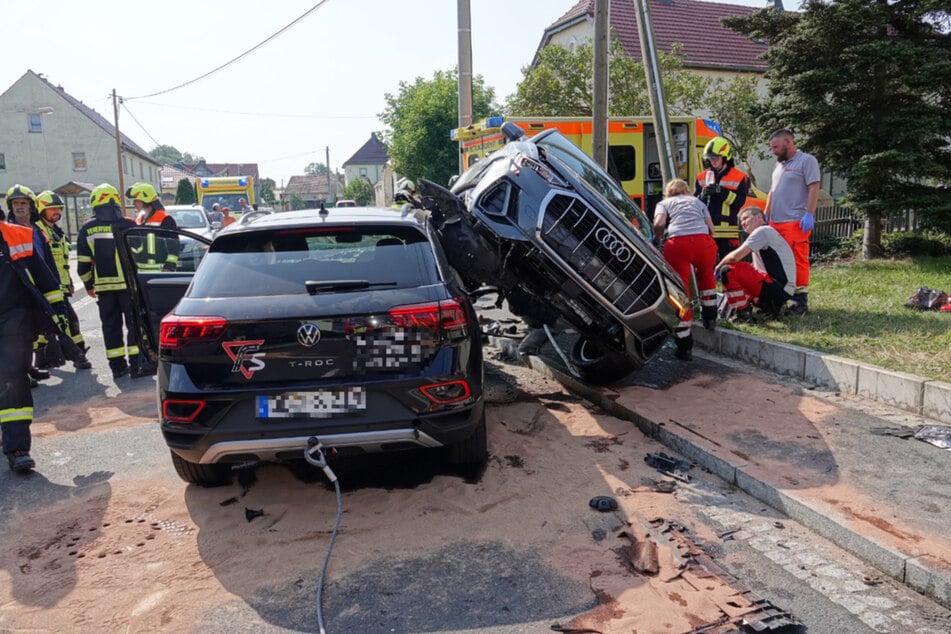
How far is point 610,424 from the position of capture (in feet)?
18.1

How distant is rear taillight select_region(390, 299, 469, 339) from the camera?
367cm

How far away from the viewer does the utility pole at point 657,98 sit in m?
10.0

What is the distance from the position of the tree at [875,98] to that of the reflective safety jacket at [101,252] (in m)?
10.2

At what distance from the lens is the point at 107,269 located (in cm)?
749

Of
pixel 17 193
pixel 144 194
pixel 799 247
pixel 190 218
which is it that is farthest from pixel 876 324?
pixel 190 218

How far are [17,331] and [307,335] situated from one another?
8.96ft

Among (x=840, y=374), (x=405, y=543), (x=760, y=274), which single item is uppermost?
(x=760, y=274)

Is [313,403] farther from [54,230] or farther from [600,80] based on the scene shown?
[54,230]

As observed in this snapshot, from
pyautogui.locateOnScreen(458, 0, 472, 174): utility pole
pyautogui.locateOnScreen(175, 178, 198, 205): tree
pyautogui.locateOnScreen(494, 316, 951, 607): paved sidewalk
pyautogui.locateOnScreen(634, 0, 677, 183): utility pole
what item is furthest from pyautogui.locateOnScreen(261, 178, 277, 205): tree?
pyautogui.locateOnScreen(494, 316, 951, 607): paved sidewalk

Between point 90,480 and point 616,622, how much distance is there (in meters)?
3.62

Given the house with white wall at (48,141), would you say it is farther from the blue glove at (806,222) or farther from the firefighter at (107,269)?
the blue glove at (806,222)

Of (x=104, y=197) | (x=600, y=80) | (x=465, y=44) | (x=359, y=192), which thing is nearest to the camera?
(x=104, y=197)

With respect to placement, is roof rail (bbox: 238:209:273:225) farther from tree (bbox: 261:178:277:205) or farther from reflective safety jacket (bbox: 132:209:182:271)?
tree (bbox: 261:178:277:205)

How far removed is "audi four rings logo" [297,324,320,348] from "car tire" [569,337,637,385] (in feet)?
9.24
